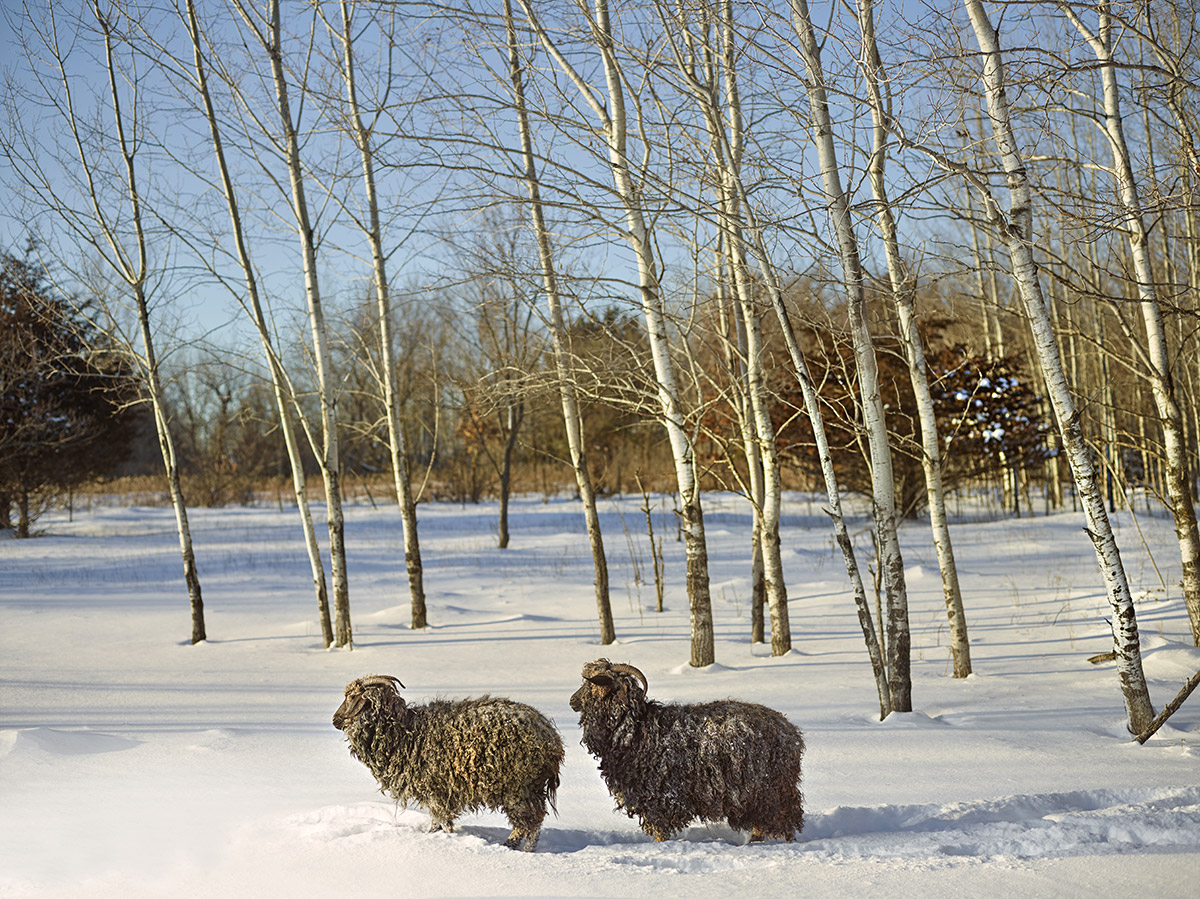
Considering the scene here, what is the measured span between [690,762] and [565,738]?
96.6 inches

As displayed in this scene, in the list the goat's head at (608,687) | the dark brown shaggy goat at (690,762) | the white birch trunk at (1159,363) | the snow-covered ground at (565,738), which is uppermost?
the white birch trunk at (1159,363)

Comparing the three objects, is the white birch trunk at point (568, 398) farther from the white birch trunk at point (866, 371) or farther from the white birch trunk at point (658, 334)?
the white birch trunk at point (866, 371)

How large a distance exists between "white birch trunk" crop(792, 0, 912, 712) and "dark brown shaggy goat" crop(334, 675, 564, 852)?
3.31 meters

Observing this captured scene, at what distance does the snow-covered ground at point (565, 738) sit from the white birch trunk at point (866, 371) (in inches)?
19.5

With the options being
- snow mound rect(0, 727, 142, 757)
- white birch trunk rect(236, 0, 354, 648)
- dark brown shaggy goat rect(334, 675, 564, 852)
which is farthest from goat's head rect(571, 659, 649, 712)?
white birch trunk rect(236, 0, 354, 648)

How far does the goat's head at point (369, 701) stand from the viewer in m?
3.77

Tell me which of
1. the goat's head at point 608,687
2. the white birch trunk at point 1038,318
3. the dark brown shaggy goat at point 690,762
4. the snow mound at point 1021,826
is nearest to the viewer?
the snow mound at point 1021,826

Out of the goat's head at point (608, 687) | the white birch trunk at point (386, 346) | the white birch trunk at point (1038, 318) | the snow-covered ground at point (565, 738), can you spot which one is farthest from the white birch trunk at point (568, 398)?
the goat's head at point (608, 687)

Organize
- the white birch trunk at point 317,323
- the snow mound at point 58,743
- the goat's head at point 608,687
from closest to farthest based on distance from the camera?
the goat's head at point 608,687, the snow mound at point 58,743, the white birch trunk at point 317,323

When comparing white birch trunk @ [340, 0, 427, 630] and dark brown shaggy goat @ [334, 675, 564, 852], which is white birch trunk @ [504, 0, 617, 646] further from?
dark brown shaggy goat @ [334, 675, 564, 852]

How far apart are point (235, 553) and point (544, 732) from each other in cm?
1728

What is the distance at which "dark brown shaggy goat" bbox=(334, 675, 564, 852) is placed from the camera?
3.58 meters

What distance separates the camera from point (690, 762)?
146 inches

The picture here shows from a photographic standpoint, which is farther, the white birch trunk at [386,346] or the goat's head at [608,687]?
the white birch trunk at [386,346]
